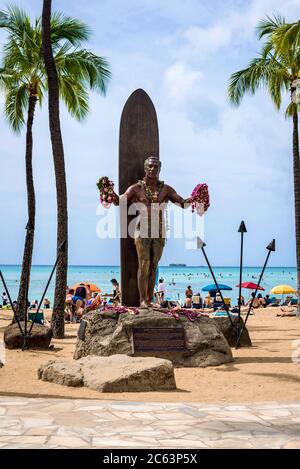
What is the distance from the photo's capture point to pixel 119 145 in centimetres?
1023

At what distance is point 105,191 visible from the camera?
9.39m

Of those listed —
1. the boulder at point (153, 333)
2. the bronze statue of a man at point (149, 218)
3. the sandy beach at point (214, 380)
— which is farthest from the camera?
the bronze statue of a man at point (149, 218)

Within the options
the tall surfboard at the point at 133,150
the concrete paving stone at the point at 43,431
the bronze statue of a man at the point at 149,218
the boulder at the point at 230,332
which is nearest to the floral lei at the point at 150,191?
the bronze statue of a man at the point at 149,218

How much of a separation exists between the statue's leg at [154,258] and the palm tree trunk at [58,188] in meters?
4.63

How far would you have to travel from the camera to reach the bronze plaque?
8.91 meters

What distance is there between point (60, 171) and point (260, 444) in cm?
1109

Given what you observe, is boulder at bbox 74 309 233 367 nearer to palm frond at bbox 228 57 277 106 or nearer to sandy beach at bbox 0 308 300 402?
sandy beach at bbox 0 308 300 402

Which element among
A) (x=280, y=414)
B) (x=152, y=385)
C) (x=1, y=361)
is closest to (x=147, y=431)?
(x=280, y=414)

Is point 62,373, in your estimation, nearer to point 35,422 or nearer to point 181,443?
point 35,422

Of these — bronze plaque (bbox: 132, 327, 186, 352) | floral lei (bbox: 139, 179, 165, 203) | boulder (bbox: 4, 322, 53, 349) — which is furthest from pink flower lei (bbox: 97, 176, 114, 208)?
boulder (bbox: 4, 322, 53, 349)

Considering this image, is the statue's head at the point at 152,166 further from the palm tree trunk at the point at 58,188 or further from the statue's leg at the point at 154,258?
the palm tree trunk at the point at 58,188

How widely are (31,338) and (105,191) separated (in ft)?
11.3

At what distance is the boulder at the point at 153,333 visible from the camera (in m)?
8.91
